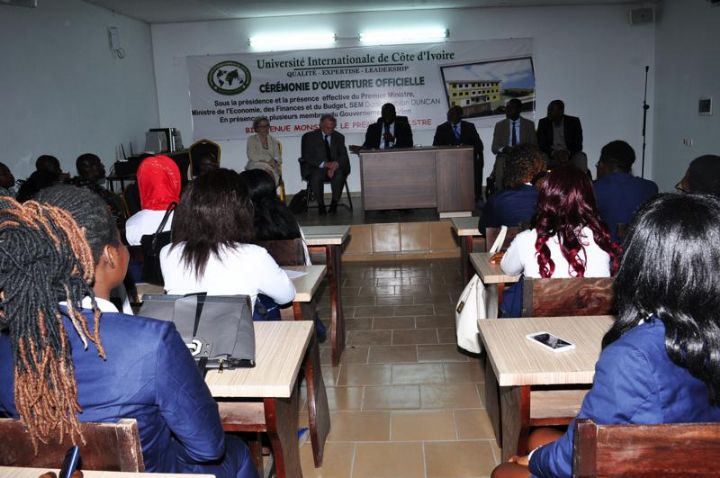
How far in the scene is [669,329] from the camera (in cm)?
114

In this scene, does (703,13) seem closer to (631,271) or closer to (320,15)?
(320,15)

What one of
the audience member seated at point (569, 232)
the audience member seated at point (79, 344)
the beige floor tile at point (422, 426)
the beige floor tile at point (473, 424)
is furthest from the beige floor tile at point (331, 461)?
the audience member seated at point (79, 344)

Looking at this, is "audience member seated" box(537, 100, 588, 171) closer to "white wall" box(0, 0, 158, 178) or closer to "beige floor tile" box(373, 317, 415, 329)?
"beige floor tile" box(373, 317, 415, 329)

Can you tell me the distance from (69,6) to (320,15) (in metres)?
3.41

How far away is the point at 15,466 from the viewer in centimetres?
121

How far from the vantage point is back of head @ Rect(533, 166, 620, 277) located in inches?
94.3

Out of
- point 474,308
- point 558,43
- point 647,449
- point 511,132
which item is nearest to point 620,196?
point 474,308

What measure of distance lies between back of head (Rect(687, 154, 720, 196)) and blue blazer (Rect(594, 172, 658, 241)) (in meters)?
0.25

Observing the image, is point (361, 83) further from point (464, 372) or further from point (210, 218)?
point (210, 218)

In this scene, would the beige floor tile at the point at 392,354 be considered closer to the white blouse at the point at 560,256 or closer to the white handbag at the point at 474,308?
the white handbag at the point at 474,308

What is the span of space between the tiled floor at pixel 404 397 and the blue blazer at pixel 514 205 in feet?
2.71

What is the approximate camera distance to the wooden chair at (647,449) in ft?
3.51

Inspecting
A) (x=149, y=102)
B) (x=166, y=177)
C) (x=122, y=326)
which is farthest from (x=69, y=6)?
(x=122, y=326)

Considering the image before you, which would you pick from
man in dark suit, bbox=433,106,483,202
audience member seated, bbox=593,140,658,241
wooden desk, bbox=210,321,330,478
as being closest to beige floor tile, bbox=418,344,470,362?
audience member seated, bbox=593,140,658,241
